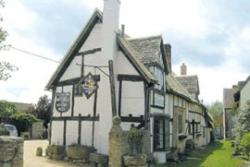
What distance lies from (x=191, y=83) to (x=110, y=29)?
2040cm

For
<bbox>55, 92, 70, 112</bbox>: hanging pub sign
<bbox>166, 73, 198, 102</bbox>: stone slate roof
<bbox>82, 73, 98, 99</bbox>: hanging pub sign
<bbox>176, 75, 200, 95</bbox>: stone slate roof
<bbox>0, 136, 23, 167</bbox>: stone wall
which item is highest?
<bbox>176, 75, 200, 95</bbox>: stone slate roof

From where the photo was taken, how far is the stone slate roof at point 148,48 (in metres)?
22.7

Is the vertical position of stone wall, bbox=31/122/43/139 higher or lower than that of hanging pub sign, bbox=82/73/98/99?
lower

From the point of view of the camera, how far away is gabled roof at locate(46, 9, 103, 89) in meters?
22.5

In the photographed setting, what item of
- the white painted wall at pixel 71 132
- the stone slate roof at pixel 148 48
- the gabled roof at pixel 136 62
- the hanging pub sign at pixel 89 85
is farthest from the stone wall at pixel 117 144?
the stone slate roof at pixel 148 48

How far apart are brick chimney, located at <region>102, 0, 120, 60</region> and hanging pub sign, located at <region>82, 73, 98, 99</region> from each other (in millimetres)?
1530

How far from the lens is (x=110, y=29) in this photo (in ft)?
69.5

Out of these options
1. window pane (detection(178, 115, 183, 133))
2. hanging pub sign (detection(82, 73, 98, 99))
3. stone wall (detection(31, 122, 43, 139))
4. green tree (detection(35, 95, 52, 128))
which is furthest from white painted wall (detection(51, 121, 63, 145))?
green tree (detection(35, 95, 52, 128))

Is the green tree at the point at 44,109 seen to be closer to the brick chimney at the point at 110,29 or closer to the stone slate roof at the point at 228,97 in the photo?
the stone slate roof at the point at 228,97

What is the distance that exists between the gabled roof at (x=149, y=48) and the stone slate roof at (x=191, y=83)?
50.1ft

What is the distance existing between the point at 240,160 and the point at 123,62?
10331 millimetres

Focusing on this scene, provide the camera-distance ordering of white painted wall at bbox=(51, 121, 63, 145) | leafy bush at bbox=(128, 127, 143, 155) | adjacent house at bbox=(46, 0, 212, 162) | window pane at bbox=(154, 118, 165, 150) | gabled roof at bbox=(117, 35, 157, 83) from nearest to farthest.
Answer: leafy bush at bbox=(128, 127, 143, 155)
gabled roof at bbox=(117, 35, 157, 83)
adjacent house at bbox=(46, 0, 212, 162)
window pane at bbox=(154, 118, 165, 150)
white painted wall at bbox=(51, 121, 63, 145)

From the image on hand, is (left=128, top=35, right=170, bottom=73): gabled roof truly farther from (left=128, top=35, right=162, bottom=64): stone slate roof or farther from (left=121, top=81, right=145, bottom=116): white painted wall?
(left=121, top=81, right=145, bottom=116): white painted wall

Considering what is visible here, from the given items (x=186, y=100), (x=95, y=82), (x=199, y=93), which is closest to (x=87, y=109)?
(x=95, y=82)
